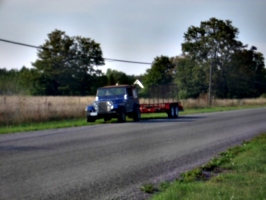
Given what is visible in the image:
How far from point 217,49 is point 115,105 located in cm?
5157

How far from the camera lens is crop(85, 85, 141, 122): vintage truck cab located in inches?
1151

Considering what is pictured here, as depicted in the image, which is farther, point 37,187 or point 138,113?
point 138,113

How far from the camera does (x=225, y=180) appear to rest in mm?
9961

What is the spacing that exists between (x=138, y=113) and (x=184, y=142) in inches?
537

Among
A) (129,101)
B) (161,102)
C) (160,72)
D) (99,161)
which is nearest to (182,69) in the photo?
(160,72)

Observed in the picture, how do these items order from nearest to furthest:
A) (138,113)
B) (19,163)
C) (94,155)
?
(19,163) < (94,155) < (138,113)

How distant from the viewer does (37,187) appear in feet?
30.9

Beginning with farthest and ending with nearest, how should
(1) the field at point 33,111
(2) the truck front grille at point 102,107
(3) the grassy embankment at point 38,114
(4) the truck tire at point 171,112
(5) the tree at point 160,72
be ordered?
(5) the tree at point 160,72, (4) the truck tire at point 171,112, (2) the truck front grille at point 102,107, (1) the field at point 33,111, (3) the grassy embankment at point 38,114

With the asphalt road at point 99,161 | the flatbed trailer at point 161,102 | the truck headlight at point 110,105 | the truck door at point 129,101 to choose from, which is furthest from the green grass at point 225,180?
the flatbed trailer at point 161,102

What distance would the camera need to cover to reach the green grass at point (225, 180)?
333 inches

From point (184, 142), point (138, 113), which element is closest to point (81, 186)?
point (184, 142)

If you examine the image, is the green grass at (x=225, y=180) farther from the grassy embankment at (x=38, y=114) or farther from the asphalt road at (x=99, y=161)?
the grassy embankment at (x=38, y=114)

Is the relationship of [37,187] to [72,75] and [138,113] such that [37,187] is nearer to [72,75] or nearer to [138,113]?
[138,113]

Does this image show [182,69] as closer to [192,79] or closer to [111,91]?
[192,79]
